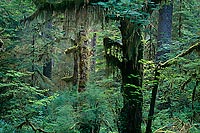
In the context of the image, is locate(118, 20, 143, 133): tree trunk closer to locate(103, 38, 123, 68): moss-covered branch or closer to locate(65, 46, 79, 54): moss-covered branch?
locate(103, 38, 123, 68): moss-covered branch

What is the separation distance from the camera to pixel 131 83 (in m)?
6.82

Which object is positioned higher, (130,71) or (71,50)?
(130,71)

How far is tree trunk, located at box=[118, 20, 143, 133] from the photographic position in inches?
262

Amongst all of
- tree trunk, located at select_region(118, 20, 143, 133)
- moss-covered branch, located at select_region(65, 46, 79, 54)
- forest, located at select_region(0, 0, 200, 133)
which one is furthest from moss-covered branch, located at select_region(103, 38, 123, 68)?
moss-covered branch, located at select_region(65, 46, 79, 54)

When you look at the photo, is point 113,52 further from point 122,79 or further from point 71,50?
point 71,50

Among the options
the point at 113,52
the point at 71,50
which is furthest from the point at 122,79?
the point at 71,50

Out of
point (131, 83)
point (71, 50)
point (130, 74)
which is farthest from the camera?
point (71, 50)

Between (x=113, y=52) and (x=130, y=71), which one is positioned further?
(x=113, y=52)

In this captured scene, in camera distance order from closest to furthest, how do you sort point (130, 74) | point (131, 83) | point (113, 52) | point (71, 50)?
point (130, 74)
point (131, 83)
point (113, 52)
point (71, 50)

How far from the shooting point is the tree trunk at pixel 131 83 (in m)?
6.66

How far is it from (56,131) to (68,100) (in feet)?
5.09

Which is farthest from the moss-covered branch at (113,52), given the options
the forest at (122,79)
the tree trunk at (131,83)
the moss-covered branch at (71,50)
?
the moss-covered branch at (71,50)

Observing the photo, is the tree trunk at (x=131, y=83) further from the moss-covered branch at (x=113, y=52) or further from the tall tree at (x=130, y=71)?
the moss-covered branch at (x=113, y=52)

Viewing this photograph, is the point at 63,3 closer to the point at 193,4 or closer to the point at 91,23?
the point at 91,23
